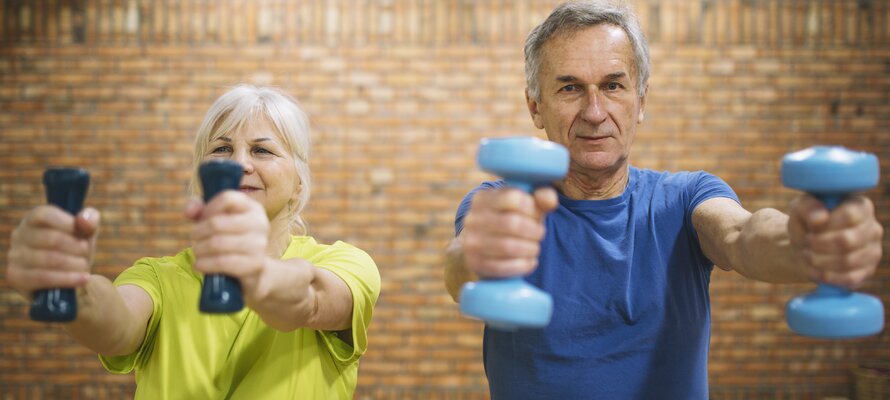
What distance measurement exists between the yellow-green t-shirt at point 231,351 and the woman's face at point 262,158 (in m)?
0.19

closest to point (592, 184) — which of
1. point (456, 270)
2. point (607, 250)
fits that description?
point (607, 250)

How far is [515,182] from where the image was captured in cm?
115

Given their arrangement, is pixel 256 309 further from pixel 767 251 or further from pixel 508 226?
pixel 767 251

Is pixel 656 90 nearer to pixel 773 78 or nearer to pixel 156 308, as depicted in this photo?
pixel 773 78

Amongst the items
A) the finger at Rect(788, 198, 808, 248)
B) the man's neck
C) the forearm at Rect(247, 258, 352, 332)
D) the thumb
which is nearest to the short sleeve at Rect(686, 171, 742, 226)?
the man's neck

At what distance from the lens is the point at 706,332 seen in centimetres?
174

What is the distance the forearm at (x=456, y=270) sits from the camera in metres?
1.50

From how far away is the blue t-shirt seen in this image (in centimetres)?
165

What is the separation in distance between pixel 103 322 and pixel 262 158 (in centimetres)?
49

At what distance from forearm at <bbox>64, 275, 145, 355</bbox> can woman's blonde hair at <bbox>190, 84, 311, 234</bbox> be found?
361mm

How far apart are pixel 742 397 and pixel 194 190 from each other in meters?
3.67

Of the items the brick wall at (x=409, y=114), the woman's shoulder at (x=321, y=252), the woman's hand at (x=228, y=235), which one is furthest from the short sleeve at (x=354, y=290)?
the brick wall at (x=409, y=114)

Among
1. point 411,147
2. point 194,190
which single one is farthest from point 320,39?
point 194,190

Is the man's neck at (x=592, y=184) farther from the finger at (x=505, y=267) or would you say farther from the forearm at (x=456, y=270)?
the finger at (x=505, y=267)
